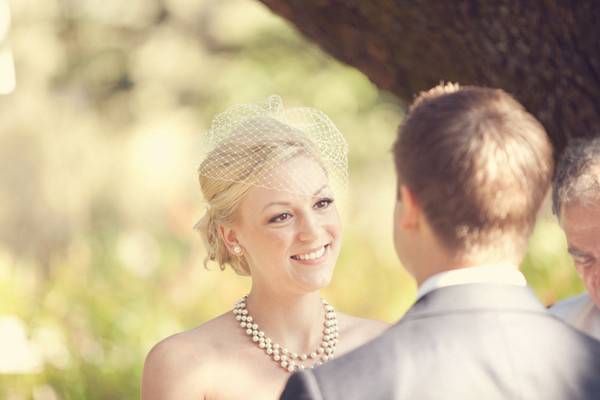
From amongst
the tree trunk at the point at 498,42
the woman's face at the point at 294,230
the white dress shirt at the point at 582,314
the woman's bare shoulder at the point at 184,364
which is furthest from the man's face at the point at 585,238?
the woman's bare shoulder at the point at 184,364

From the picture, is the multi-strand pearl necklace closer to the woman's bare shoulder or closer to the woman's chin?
the woman's bare shoulder

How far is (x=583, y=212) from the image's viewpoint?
3.80 m

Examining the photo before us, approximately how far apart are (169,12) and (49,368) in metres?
8.47

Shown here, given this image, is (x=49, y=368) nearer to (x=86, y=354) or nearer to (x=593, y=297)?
(x=86, y=354)

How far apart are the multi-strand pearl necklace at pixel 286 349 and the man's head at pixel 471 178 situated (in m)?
1.74

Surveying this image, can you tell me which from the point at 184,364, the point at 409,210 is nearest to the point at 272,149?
the point at 184,364

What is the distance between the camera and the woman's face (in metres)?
4.09

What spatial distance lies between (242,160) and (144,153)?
10.3 meters

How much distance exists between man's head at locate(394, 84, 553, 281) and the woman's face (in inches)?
61.3

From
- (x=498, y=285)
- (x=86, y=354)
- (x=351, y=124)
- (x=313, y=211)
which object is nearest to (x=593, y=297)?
(x=313, y=211)

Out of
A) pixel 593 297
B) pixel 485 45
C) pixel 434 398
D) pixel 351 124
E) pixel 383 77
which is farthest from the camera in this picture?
pixel 351 124

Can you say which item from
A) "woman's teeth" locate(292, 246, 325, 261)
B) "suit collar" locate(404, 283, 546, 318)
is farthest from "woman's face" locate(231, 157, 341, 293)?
"suit collar" locate(404, 283, 546, 318)

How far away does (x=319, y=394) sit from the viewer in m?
2.45

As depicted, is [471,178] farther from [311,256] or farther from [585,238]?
[311,256]
